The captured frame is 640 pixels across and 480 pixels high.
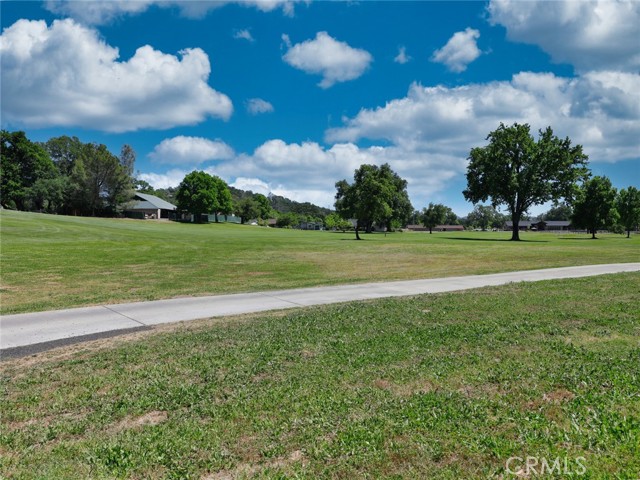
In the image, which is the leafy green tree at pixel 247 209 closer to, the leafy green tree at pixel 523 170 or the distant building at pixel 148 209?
the distant building at pixel 148 209

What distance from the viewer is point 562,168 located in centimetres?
5394

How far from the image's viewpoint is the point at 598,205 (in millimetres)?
69812

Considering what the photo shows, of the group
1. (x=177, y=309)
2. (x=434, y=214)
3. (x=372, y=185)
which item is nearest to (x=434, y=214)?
(x=434, y=214)

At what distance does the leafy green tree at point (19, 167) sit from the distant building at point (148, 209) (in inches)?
690

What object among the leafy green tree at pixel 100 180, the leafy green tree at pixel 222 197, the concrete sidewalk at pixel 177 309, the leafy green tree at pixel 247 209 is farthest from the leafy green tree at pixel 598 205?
the leafy green tree at pixel 247 209

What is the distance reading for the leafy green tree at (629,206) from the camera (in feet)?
246

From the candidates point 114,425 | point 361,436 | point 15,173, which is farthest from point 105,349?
point 15,173

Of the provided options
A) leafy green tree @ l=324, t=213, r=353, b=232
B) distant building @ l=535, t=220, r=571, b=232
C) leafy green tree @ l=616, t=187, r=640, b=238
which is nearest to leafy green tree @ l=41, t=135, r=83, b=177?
leafy green tree @ l=324, t=213, r=353, b=232

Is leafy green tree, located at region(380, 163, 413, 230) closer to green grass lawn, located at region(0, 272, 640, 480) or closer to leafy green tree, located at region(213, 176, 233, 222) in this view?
leafy green tree, located at region(213, 176, 233, 222)

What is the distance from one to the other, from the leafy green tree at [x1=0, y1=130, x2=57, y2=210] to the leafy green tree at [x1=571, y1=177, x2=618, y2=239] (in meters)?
94.6

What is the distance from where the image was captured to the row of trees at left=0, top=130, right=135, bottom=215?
73062 mm

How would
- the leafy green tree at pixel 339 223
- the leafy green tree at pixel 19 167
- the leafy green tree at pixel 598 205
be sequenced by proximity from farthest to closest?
1. the leafy green tree at pixel 339 223
2. the leafy green tree at pixel 19 167
3. the leafy green tree at pixel 598 205

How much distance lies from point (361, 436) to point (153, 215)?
104125 mm

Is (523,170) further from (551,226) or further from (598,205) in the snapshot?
(551,226)
